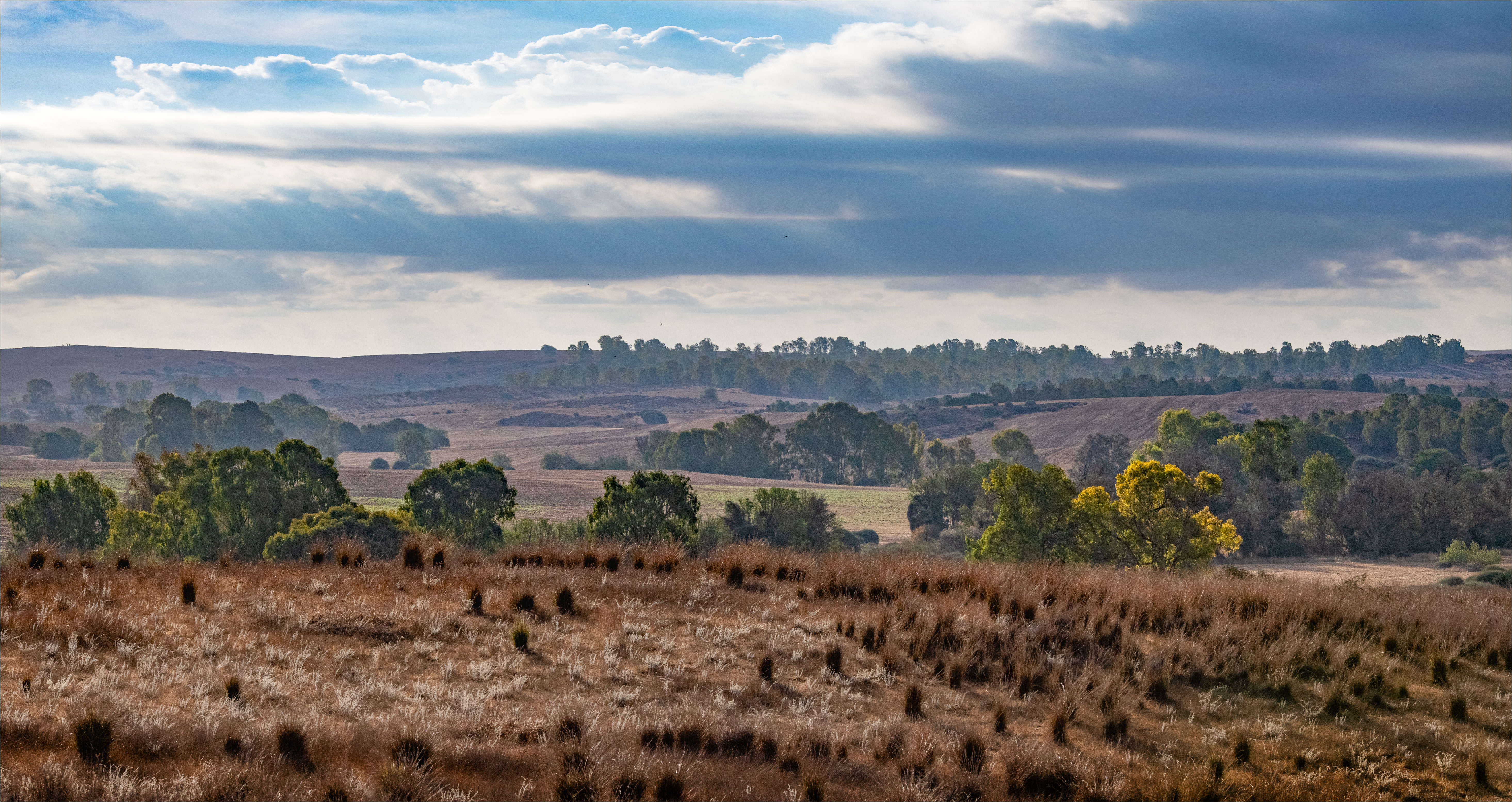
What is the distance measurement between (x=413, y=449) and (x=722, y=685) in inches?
6171

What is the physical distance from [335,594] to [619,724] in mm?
5259

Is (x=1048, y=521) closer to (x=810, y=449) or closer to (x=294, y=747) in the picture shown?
(x=294, y=747)

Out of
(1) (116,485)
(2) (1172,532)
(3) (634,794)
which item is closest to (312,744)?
(3) (634,794)

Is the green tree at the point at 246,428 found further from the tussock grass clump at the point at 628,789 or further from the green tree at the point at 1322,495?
the tussock grass clump at the point at 628,789

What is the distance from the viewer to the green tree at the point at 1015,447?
133 metres

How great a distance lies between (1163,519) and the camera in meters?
49.8

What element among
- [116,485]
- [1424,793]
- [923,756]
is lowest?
[116,485]

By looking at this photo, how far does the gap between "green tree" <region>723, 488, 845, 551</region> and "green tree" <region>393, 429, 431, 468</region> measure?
104594mm

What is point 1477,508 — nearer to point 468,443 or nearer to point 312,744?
point 312,744

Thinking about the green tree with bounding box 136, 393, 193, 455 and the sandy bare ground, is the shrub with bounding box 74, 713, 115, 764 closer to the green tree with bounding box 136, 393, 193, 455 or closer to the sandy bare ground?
the sandy bare ground

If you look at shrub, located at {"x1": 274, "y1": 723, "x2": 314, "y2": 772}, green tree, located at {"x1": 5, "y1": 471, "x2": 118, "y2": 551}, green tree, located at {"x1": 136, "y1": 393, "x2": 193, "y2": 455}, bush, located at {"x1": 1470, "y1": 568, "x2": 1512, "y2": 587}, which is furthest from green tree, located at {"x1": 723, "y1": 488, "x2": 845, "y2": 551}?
green tree, located at {"x1": 136, "y1": 393, "x2": 193, "y2": 455}

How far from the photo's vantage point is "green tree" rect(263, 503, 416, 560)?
42.3 m

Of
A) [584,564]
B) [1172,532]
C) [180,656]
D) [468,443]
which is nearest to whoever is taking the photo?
[180,656]

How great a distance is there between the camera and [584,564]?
1652cm
